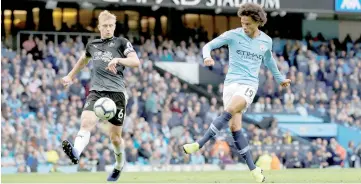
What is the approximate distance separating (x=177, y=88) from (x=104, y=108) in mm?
17913

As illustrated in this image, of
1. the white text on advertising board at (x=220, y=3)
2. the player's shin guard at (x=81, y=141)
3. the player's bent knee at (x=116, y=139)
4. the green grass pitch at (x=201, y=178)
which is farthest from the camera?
the white text on advertising board at (x=220, y=3)

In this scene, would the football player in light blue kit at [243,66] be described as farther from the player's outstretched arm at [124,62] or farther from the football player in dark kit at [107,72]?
the football player in dark kit at [107,72]

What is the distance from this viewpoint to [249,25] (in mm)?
14633

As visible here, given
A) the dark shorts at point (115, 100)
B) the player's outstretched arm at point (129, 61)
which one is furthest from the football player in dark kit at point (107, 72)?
the player's outstretched arm at point (129, 61)

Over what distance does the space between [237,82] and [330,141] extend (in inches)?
703

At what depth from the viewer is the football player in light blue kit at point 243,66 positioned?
14.5m

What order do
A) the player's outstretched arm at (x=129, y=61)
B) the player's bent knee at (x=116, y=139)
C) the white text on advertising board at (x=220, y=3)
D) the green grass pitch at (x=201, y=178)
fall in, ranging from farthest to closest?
the white text on advertising board at (x=220, y=3)
the green grass pitch at (x=201, y=178)
the player's bent knee at (x=116, y=139)
the player's outstretched arm at (x=129, y=61)

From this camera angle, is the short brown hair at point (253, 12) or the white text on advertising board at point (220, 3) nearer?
the short brown hair at point (253, 12)

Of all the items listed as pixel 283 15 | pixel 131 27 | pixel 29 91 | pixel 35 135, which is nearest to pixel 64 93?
pixel 29 91

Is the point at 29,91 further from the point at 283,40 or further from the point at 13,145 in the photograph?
the point at 283,40

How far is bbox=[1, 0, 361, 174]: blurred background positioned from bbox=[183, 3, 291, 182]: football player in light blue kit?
11.7m

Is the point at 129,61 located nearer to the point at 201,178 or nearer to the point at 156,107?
the point at 201,178

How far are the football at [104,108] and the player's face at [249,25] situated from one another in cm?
230

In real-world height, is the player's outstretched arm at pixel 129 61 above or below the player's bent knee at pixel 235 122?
above
